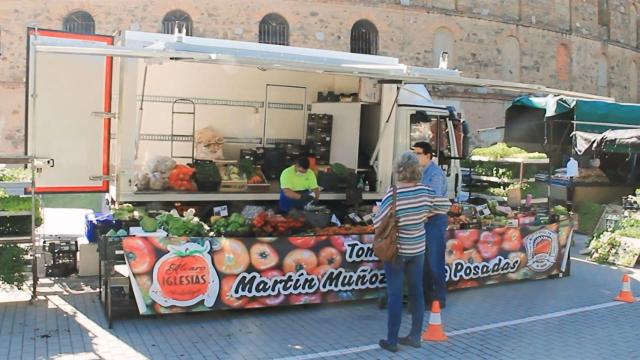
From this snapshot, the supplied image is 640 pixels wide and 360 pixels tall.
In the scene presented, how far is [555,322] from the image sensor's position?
7.15 metres

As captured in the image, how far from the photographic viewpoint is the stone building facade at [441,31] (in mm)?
24719

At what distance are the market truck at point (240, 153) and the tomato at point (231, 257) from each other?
12 millimetres

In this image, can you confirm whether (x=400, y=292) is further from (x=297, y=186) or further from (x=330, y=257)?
(x=297, y=186)

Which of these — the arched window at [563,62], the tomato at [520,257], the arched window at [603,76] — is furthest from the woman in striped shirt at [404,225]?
the arched window at [603,76]

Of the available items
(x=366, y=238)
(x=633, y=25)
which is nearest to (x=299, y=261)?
(x=366, y=238)

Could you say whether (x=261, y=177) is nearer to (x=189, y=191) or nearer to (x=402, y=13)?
(x=189, y=191)

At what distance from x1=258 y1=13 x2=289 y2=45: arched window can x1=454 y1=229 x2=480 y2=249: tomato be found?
66.0 feet

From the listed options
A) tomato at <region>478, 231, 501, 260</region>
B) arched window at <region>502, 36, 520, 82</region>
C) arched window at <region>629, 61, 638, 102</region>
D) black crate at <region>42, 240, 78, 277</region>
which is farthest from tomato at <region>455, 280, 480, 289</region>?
arched window at <region>629, 61, 638, 102</region>

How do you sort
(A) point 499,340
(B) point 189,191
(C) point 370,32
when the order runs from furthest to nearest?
(C) point 370,32, (B) point 189,191, (A) point 499,340

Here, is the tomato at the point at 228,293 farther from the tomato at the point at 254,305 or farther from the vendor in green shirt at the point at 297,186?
the vendor in green shirt at the point at 297,186

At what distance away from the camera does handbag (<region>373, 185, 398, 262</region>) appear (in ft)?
18.8

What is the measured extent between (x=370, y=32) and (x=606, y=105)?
1507 centimetres

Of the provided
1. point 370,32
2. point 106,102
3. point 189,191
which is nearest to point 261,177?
point 189,191

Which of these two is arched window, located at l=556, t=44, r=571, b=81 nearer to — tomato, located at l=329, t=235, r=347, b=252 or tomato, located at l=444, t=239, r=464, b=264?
tomato, located at l=444, t=239, r=464, b=264
